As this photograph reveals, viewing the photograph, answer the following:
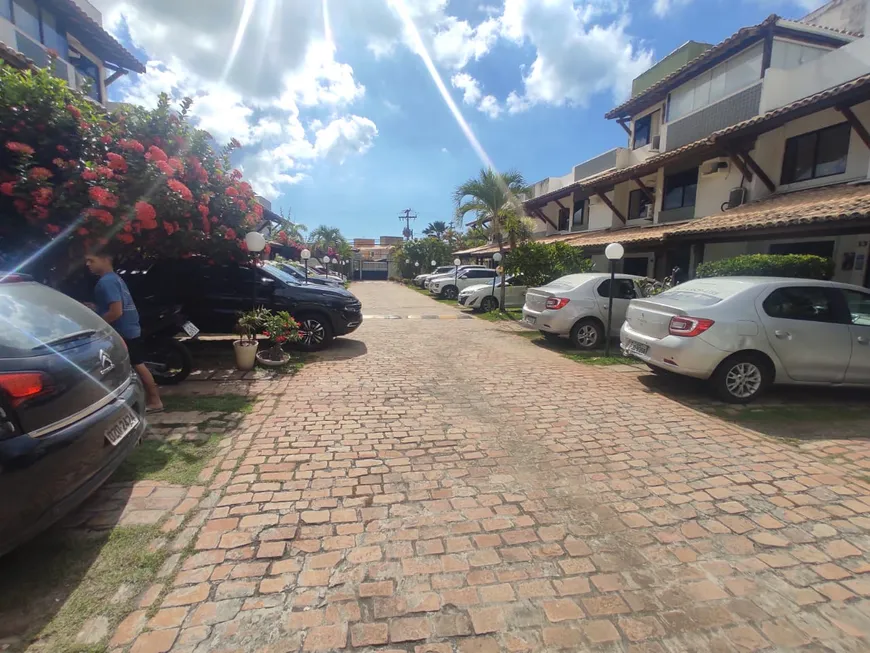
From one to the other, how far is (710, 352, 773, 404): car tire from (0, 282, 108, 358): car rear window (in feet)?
21.1

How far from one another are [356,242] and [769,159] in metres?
70.9

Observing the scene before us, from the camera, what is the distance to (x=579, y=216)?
21.2 metres

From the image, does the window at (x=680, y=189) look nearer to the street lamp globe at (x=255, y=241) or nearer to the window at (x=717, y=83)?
the window at (x=717, y=83)

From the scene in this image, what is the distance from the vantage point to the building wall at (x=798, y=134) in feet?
31.2

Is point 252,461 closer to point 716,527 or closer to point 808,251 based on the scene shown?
point 716,527

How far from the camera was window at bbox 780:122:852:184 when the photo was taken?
33.0 feet

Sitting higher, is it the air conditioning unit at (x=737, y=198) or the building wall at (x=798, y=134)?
the building wall at (x=798, y=134)

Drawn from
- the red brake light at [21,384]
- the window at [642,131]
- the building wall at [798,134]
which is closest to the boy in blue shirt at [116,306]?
the red brake light at [21,384]

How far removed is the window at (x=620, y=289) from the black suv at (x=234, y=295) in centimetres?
500

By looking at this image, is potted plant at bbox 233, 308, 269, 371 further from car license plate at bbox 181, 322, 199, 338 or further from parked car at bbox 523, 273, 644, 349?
parked car at bbox 523, 273, 644, 349

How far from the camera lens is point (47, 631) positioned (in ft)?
6.55

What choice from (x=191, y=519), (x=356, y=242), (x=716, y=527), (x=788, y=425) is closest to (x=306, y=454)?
(x=191, y=519)

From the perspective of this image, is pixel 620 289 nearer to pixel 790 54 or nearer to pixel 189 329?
pixel 189 329

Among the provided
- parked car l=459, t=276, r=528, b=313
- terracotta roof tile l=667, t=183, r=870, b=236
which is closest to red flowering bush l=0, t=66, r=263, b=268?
terracotta roof tile l=667, t=183, r=870, b=236
